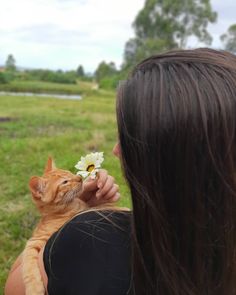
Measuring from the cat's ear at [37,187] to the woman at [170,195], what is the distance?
495 mm

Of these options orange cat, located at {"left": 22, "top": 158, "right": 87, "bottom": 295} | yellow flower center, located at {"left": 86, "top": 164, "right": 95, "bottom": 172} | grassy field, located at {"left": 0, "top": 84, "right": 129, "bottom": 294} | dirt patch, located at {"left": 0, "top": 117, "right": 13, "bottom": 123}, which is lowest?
dirt patch, located at {"left": 0, "top": 117, "right": 13, "bottom": 123}

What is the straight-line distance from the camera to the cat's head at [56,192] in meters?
1.62

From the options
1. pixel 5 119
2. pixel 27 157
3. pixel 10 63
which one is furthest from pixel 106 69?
pixel 27 157

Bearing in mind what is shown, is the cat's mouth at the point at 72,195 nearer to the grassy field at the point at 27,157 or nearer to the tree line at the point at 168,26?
the grassy field at the point at 27,157

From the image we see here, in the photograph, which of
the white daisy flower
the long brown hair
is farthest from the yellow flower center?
the long brown hair

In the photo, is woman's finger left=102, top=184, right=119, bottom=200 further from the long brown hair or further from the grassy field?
the grassy field

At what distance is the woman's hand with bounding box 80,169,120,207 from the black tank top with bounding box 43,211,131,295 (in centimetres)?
25

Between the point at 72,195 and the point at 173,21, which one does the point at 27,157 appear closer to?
the point at 72,195

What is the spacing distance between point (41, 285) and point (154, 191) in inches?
19.3

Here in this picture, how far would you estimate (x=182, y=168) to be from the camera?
100cm

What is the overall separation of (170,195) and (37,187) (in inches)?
28.7

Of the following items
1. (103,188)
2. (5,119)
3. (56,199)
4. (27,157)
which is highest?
(103,188)

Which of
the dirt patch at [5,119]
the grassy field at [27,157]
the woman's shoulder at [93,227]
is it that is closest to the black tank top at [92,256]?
the woman's shoulder at [93,227]

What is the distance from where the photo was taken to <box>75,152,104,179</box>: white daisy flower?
1429 mm
